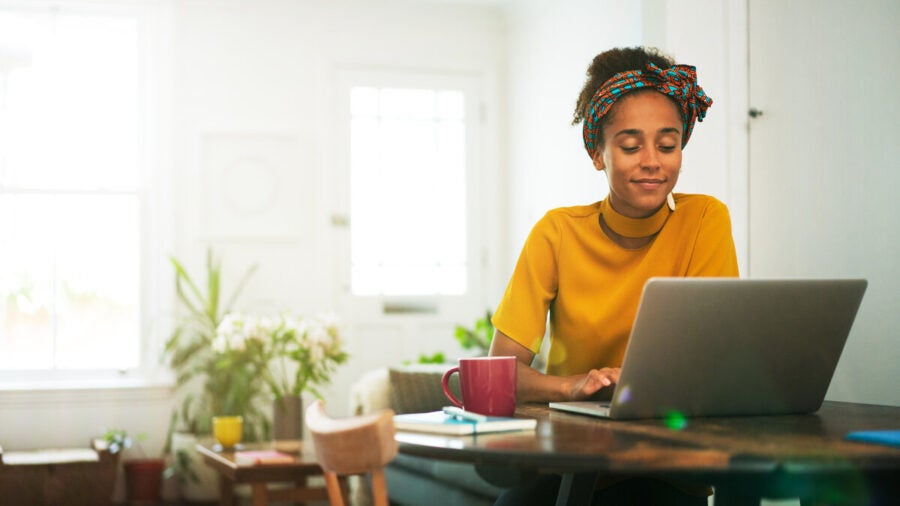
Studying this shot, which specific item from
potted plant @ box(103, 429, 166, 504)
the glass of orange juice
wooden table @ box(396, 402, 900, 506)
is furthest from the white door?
potted plant @ box(103, 429, 166, 504)

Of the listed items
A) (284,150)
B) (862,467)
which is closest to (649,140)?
(862,467)

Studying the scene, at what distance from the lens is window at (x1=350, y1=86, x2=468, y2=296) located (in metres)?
6.25

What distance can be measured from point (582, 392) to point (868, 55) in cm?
169

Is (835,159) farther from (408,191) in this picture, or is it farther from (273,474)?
(408,191)

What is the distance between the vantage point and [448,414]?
136 cm

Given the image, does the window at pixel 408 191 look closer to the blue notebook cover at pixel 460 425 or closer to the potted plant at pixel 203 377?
the potted plant at pixel 203 377

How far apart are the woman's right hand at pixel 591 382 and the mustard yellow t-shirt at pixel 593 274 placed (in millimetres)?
91

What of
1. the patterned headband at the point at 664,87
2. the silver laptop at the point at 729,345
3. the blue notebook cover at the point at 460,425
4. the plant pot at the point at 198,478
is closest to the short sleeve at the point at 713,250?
the patterned headband at the point at 664,87

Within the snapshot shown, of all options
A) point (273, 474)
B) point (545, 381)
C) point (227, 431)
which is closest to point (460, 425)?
point (545, 381)

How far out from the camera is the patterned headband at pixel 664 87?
171cm

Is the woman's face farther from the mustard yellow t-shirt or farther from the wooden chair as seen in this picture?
the wooden chair

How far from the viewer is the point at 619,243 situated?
1782 mm

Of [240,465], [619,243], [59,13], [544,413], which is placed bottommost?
[240,465]

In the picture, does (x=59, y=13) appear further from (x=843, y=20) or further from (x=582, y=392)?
(x=582, y=392)
